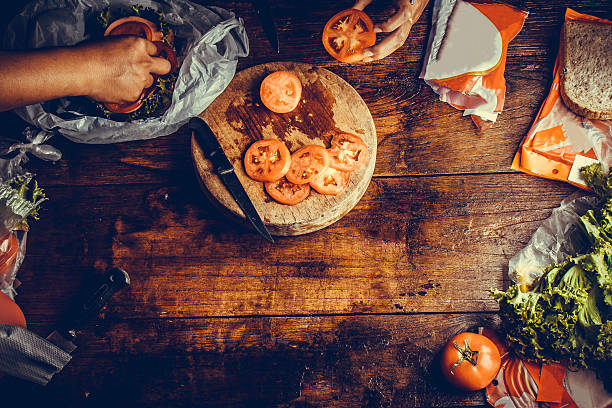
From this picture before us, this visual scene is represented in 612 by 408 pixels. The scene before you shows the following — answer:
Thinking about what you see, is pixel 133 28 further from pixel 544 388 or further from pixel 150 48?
pixel 544 388

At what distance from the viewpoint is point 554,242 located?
169 centimetres

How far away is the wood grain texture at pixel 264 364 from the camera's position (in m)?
1.64

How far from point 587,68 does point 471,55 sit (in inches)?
17.8

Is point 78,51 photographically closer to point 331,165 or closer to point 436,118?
point 331,165

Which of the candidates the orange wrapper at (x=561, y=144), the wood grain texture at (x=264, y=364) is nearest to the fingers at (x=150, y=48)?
the wood grain texture at (x=264, y=364)

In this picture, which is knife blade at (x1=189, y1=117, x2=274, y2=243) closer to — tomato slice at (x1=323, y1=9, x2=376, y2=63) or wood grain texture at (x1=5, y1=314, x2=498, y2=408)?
wood grain texture at (x1=5, y1=314, x2=498, y2=408)

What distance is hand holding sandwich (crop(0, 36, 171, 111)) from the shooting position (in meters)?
1.40

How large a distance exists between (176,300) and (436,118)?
1.26 m

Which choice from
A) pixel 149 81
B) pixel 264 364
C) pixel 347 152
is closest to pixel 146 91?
pixel 149 81

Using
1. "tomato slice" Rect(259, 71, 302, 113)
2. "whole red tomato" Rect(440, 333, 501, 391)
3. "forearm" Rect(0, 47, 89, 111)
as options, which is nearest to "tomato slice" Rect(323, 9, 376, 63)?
"tomato slice" Rect(259, 71, 302, 113)

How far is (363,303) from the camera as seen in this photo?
1697 mm

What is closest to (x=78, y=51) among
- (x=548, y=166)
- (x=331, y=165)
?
(x=331, y=165)

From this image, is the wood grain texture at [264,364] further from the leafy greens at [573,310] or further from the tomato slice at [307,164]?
the tomato slice at [307,164]

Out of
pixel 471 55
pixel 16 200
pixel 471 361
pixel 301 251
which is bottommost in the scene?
pixel 471 361
